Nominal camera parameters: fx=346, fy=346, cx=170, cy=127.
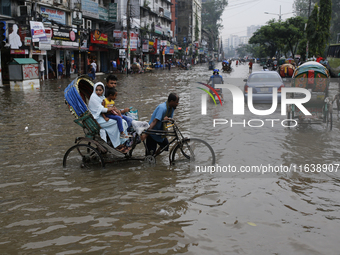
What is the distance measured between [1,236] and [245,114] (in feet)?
32.4

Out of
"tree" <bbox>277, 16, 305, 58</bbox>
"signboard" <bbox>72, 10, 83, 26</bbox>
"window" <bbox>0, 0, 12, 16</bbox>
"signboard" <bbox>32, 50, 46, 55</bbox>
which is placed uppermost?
"tree" <bbox>277, 16, 305, 58</bbox>

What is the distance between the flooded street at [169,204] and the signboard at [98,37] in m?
29.6

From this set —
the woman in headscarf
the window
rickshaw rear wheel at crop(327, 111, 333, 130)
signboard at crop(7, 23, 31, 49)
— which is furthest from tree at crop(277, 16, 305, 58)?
the woman in headscarf

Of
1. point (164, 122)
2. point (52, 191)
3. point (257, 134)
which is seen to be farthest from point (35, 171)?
point (257, 134)

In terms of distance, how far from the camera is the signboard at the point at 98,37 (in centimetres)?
3610

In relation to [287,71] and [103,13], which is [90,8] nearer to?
[103,13]

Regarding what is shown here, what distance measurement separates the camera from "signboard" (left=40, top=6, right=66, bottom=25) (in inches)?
1089

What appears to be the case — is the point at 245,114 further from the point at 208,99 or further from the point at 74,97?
the point at 74,97

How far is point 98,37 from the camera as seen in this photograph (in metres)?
37.0

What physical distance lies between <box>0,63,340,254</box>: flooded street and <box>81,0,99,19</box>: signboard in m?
29.8

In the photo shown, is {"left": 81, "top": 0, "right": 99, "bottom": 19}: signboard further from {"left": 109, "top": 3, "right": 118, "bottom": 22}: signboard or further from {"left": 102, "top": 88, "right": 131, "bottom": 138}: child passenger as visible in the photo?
{"left": 102, "top": 88, "right": 131, "bottom": 138}: child passenger

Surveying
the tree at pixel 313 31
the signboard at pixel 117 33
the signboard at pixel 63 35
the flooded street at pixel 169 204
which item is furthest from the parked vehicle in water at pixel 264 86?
the signboard at pixel 117 33

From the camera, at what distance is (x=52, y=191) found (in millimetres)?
5309

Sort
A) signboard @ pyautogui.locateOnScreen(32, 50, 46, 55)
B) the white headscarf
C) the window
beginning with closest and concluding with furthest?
1. the white headscarf
2. the window
3. signboard @ pyautogui.locateOnScreen(32, 50, 46, 55)
